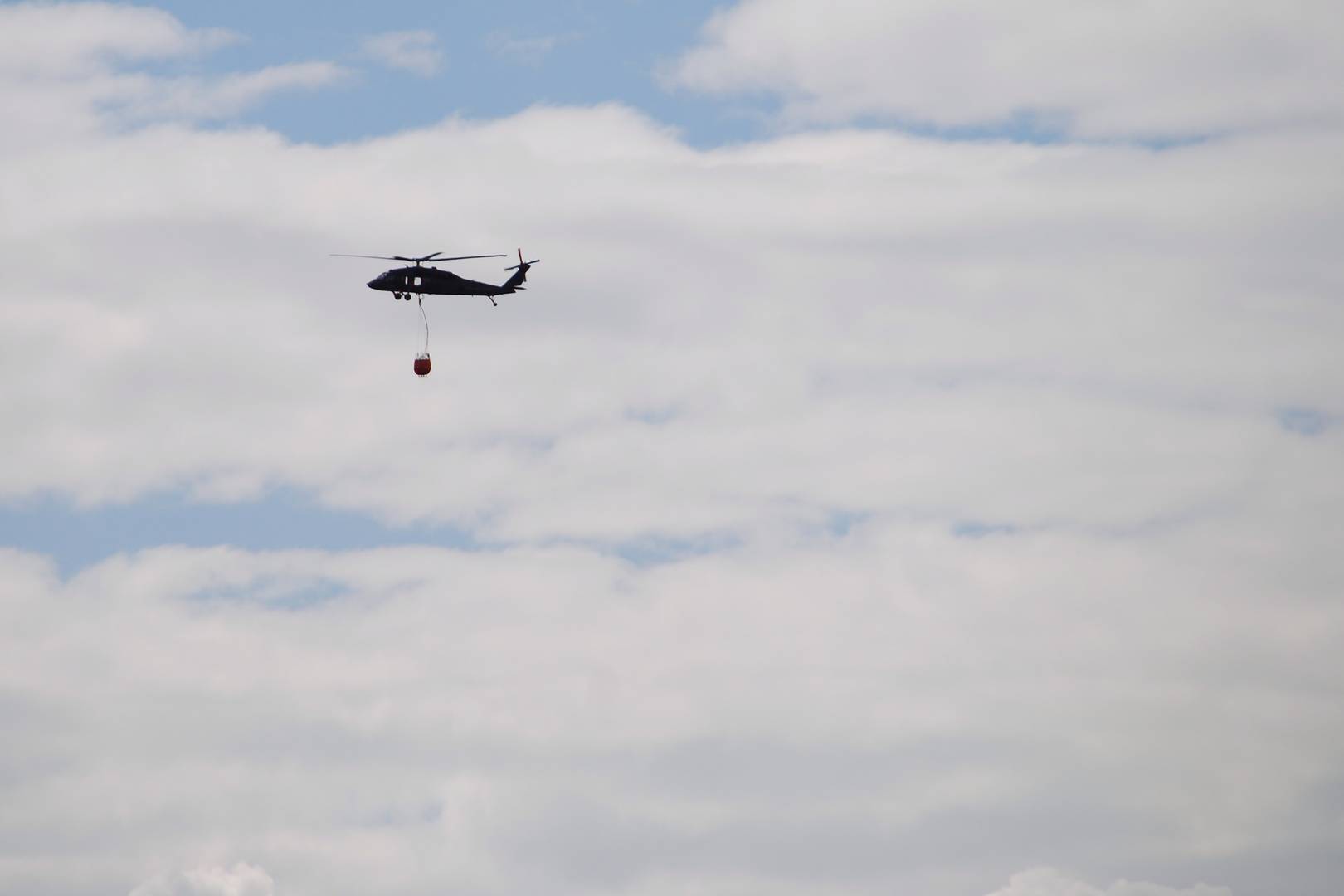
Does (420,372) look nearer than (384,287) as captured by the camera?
Yes

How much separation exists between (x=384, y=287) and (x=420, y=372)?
12835mm

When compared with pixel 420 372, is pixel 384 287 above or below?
above

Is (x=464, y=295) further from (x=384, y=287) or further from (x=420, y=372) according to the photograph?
(x=420, y=372)

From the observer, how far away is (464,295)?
136750 millimetres

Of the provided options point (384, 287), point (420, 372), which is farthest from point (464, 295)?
point (420, 372)

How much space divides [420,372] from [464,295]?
50.8 ft

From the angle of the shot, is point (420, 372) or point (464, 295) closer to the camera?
point (420, 372)

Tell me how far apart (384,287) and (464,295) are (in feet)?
23.2

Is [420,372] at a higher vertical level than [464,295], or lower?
lower

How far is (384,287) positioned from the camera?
436 ft

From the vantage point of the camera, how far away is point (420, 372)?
123000 millimetres
